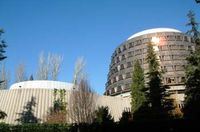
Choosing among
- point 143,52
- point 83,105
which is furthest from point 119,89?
point 83,105

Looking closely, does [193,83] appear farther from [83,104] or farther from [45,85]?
[45,85]

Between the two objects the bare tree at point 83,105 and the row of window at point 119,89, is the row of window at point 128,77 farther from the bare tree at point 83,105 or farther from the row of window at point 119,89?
the bare tree at point 83,105

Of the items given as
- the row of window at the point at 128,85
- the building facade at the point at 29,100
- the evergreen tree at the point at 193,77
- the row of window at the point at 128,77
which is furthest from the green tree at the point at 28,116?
the row of window at the point at 128,85

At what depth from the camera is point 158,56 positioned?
76625 mm

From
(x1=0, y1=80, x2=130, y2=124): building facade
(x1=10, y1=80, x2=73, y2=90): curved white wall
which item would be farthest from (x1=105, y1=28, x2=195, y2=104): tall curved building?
(x1=0, y1=80, x2=130, y2=124): building facade

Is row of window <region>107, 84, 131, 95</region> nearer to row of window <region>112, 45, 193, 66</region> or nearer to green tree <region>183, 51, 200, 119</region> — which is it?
row of window <region>112, 45, 193, 66</region>

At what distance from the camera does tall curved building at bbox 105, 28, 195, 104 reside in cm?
7412

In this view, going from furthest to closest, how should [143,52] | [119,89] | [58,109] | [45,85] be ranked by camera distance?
1. [143,52]
2. [119,89]
3. [45,85]
4. [58,109]

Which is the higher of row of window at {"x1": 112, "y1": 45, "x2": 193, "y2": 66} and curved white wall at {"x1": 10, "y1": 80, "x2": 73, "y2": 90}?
row of window at {"x1": 112, "y1": 45, "x2": 193, "y2": 66}

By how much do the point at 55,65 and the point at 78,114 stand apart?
2744cm

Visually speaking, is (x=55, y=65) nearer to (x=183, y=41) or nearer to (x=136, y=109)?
(x=136, y=109)

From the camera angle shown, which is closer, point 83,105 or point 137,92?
point 83,105

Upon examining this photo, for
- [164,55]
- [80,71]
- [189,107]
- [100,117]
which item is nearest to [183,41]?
[164,55]

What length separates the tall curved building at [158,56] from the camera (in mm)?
74125
